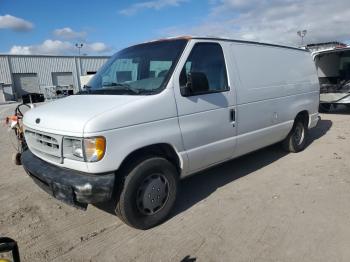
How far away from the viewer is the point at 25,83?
41.7 meters

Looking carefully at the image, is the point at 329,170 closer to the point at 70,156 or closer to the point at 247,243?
the point at 247,243

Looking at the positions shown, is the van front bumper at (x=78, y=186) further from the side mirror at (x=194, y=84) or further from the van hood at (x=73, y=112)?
the side mirror at (x=194, y=84)

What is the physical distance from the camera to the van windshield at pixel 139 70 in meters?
3.80

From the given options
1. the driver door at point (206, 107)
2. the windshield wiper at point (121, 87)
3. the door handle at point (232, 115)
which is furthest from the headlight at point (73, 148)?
the door handle at point (232, 115)

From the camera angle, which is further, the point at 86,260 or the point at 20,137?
the point at 20,137

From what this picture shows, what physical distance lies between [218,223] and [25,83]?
43.7m

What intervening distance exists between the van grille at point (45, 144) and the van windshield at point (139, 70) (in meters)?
0.91

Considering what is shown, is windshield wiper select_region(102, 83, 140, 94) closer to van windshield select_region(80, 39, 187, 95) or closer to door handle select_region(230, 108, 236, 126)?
van windshield select_region(80, 39, 187, 95)

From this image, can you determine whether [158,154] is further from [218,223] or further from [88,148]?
[218,223]

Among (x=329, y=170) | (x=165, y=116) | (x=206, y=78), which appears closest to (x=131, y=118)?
(x=165, y=116)

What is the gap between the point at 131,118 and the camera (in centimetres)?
333

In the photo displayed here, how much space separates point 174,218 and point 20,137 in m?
3.38

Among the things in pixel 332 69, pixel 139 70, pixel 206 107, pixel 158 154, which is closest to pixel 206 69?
pixel 206 107

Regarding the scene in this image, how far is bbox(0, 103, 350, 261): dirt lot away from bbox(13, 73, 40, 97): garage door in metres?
40.4
